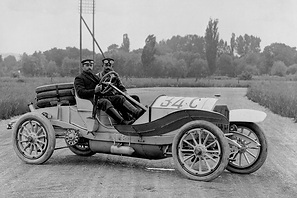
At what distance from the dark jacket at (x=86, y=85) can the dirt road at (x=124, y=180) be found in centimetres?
109

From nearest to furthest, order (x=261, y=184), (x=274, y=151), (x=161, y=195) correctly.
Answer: (x=161, y=195) < (x=261, y=184) < (x=274, y=151)

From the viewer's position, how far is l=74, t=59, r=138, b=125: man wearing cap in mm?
7660

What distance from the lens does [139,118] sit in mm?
7508

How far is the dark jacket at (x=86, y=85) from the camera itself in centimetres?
792

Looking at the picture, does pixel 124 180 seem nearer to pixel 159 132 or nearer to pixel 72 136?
pixel 159 132

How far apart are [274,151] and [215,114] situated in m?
3.60

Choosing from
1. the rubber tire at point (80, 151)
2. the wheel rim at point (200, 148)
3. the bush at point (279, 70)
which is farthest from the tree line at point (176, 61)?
the wheel rim at point (200, 148)

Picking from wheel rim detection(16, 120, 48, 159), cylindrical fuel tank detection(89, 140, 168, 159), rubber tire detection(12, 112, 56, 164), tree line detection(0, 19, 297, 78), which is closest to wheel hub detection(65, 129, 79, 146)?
rubber tire detection(12, 112, 56, 164)

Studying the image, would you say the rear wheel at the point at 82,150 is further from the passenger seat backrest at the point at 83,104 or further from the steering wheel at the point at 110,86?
the steering wheel at the point at 110,86

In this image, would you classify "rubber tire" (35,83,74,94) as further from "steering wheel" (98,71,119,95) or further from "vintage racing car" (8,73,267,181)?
"steering wheel" (98,71,119,95)

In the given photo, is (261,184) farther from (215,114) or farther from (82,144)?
(82,144)

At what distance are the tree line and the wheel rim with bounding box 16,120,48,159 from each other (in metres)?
46.1

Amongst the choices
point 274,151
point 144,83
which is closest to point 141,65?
point 144,83

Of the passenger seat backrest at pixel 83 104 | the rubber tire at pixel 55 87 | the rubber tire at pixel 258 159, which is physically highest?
the rubber tire at pixel 55 87
